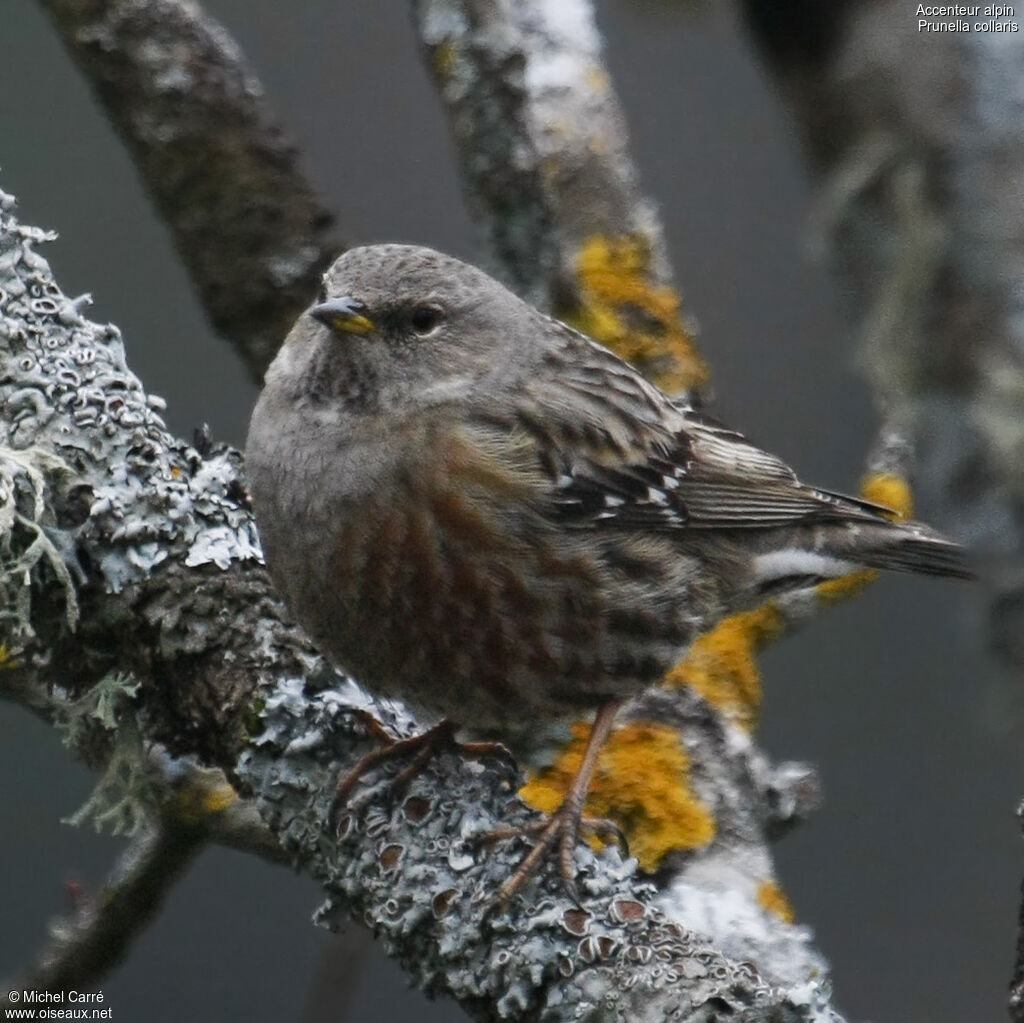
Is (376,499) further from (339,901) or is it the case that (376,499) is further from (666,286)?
(666,286)

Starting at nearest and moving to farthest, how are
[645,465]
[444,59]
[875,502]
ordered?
[645,465], [444,59], [875,502]

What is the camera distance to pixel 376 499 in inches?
111

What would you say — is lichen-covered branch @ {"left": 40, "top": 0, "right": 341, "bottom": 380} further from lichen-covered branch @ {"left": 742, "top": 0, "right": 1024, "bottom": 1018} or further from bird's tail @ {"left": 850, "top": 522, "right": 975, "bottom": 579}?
lichen-covered branch @ {"left": 742, "top": 0, "right": 1024, "bottom": 1018}

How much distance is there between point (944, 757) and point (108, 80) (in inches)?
134

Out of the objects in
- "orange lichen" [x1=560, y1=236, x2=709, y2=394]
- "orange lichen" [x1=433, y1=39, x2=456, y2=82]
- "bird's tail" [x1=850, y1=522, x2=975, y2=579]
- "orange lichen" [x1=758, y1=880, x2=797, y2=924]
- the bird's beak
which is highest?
"orange lichen" [x1=433, y1=39, x2=456, y2=82]

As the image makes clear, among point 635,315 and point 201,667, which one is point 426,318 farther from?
point 201,667

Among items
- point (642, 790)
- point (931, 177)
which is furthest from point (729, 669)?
point (931, 177)

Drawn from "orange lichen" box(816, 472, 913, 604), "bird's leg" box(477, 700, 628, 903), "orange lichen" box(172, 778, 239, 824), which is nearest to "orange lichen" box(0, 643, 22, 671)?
"orange lichen" box(172, 778, 239, 824)

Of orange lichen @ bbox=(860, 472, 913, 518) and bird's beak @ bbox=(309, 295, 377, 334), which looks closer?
bird's beak @ bbox=(309, 295, 377, 334)

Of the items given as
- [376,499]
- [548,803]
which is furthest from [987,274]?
[548,803]

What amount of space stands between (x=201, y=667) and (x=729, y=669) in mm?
1343

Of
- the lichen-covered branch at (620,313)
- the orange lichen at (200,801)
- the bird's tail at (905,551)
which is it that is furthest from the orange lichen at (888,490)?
the orange lichen at (200,801)

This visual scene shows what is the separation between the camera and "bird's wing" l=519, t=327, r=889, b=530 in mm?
3109

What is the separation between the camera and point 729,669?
132 inches
